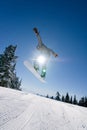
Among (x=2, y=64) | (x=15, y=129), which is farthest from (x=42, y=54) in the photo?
(x=2, y=64)

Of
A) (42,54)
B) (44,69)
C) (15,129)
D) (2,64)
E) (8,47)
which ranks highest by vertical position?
(8,47)

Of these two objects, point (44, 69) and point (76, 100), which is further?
point (76, 100)

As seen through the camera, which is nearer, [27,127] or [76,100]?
[27,127]

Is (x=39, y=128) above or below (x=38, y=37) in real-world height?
below

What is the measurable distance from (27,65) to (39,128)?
1199 cm

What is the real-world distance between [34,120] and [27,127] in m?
0.60

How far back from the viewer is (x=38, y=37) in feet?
37.8

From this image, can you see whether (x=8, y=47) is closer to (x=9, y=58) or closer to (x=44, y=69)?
(x=9, y=58)

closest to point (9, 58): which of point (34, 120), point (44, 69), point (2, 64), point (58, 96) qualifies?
point (2, 64)

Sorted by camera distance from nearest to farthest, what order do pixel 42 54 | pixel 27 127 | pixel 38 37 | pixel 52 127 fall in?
pixel 27 127 < pixel 52 127 < pixel 38 37 < pixel 42 54

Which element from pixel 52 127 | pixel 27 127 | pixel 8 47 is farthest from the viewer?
pixel 8 47

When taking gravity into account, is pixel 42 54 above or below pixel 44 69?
above

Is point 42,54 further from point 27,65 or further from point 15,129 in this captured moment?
point 15,129

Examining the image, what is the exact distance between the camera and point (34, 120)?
13.6ft
